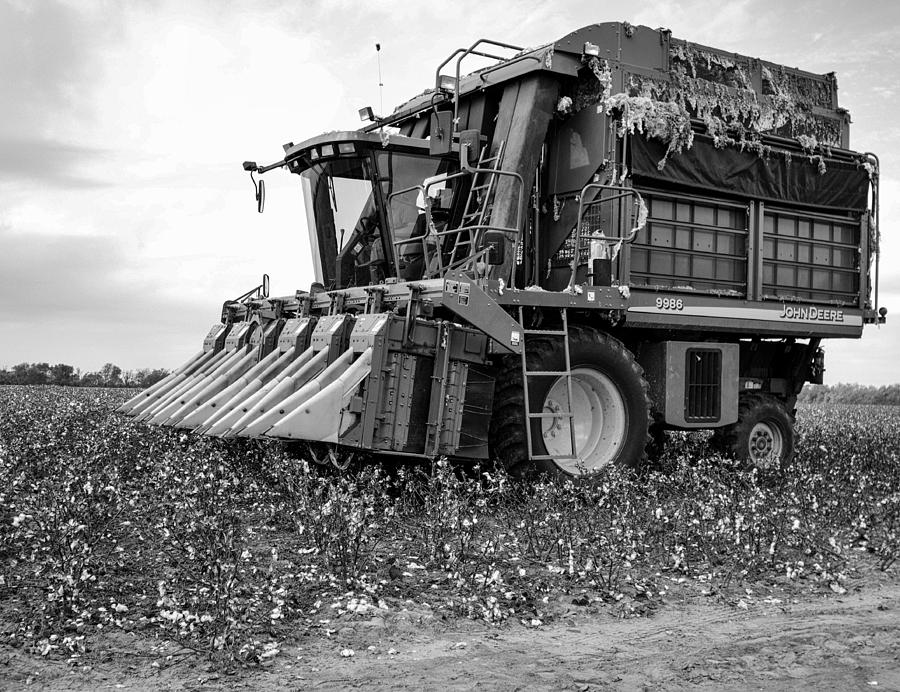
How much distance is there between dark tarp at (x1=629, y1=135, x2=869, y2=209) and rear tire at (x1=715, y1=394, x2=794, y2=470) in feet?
8.57

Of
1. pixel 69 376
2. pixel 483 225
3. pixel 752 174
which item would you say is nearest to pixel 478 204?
pixel 483 225

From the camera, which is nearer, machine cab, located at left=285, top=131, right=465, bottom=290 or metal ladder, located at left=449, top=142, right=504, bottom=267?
metal ladder, located at left=449, top=142, right=504, bottom=267

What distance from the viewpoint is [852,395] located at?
1481 inches

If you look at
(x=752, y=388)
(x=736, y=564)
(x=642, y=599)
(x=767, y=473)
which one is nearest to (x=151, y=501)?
(x=642, y=599)

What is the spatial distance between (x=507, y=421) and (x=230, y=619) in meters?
4.36

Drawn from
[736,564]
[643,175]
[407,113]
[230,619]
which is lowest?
[230,619]

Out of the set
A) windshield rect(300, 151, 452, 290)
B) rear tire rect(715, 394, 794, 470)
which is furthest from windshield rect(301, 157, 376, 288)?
rear tire rect(715, 394, 794, 470)

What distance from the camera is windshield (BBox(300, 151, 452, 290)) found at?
997cm

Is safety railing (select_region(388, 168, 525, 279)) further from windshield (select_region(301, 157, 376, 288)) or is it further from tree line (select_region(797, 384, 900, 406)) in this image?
tree line (select_region(797, 384, 900, 406))

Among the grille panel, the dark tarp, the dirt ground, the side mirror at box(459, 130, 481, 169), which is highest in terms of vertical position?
the dark tarp

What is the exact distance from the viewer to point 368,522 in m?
6.62

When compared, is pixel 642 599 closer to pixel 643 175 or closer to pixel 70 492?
pixel 70 492

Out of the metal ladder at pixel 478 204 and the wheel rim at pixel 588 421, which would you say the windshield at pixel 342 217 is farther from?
the wheel rim at pixel 588 421

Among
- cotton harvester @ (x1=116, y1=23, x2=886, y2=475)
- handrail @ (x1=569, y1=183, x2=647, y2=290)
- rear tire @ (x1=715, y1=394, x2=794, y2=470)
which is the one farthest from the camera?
rear tire @ (x1=715, y1=394, x2=794, y2=470)
